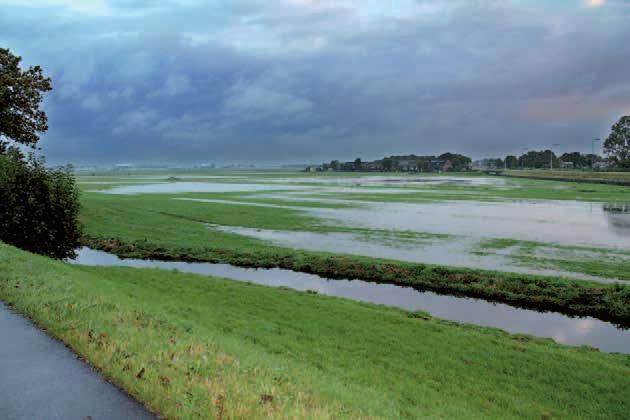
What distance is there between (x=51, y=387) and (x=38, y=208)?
2323cm

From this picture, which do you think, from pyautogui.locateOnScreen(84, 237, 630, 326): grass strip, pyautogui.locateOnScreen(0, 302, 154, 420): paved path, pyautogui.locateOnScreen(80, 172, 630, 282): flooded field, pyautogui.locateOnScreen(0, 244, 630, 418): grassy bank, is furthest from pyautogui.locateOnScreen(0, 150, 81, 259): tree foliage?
pyautogui.locateOnScreen(0, 302, 154, 420): paved path

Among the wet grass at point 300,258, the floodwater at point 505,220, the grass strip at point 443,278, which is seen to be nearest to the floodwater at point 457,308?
the grass strip at point 443,278

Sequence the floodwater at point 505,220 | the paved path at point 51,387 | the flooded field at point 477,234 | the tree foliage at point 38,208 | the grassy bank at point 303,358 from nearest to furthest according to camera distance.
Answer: the paved path at point 51,387 < the grassy bank at point 303,358 < the tree foliage at point 38,208 < the flooded field at point 477,234 < the floodwater at point 505,220

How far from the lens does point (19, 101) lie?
117 ft

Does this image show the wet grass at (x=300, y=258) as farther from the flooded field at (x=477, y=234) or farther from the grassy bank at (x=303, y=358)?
the grassy bank at (x=303, y=358)

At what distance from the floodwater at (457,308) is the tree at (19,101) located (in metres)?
16.4

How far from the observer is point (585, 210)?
6531 cm

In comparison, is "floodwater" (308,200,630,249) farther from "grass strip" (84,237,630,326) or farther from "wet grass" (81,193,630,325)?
"grass strip" (84,237,630,326)

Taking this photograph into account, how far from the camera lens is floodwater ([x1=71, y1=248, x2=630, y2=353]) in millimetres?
19109

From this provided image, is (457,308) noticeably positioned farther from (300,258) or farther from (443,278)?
(300,258)

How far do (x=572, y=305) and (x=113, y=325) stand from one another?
69.0ft

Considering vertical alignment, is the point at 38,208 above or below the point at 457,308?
above

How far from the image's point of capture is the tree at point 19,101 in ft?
114

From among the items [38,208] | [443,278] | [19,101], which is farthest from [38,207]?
[443,278]
